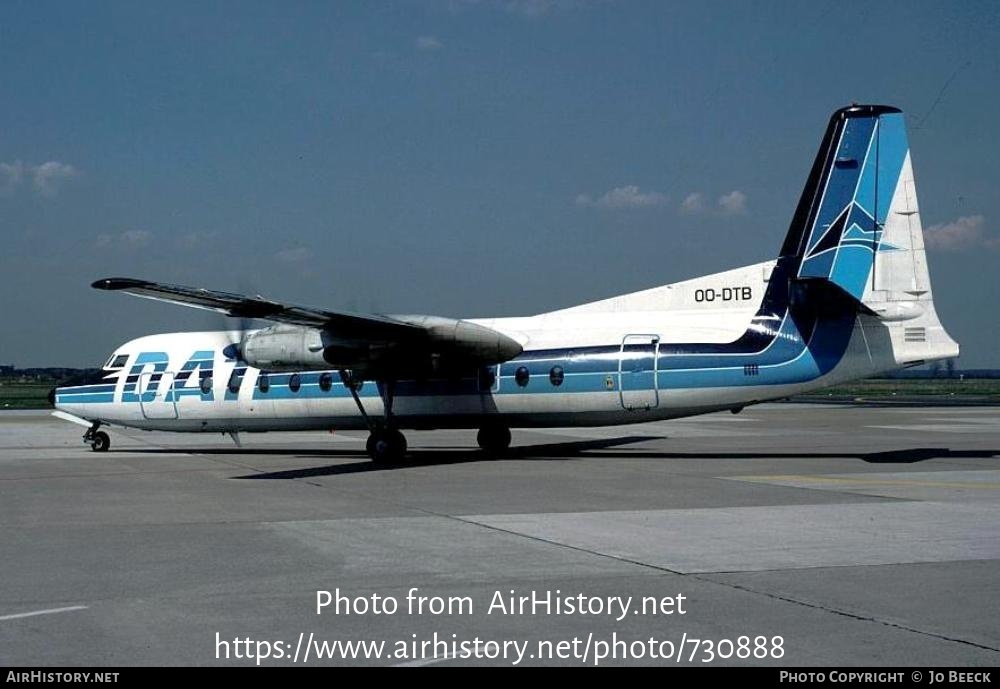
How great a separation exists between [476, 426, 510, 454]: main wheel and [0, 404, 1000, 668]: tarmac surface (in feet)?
12.3

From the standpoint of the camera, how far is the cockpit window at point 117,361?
90.1ft

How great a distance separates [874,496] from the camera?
1459 centimetres

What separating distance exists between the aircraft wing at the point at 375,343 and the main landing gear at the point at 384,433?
2.18 ft

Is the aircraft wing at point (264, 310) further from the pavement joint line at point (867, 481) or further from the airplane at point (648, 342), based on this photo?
the pavement joint line at point (867, 481)

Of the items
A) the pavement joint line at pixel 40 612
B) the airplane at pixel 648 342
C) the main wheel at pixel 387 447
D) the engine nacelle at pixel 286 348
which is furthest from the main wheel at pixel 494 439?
the pavement joint line at pixel 40 612

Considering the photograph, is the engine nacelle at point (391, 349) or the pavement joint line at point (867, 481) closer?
the pavement joint line at point (867, 481)

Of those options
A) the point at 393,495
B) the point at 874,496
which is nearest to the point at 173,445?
the point at 393,495

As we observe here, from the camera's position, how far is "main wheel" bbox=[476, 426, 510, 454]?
80.2 ft

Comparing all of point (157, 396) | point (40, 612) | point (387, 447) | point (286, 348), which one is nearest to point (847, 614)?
point (40, 612)
